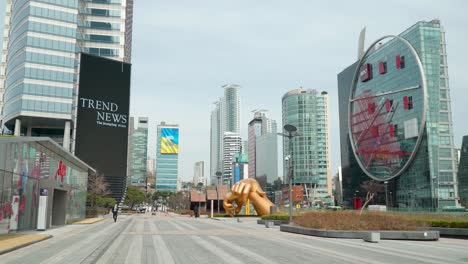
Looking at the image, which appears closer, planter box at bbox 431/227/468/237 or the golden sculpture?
planter box at bbox 431/227/468/237

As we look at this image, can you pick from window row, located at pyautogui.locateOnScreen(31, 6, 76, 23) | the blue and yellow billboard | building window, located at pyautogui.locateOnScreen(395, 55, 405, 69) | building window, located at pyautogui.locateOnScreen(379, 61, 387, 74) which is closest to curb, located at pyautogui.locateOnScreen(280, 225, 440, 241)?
window row, located at pyautogui.locateOnScreen(31, 6, 76, 23)

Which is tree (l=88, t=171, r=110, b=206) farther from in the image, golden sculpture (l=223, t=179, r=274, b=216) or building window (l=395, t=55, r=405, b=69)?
building window (l=395, t=55, r=405, b=69)

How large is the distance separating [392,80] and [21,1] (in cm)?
8258

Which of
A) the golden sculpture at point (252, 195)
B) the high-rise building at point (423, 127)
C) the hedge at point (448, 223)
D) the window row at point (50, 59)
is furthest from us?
the high-rise building at point (423, 127)

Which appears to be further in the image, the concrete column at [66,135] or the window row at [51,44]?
the concrete column at [66,135]

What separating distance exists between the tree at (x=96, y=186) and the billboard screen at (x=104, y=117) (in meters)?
2.37

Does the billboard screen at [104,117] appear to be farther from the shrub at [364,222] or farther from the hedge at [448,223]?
the hedge at [448,223]

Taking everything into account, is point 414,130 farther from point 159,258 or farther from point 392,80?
point 159,258

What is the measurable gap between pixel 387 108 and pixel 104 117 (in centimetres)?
6481

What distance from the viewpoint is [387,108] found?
102 m

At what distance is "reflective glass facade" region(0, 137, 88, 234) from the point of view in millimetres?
23672

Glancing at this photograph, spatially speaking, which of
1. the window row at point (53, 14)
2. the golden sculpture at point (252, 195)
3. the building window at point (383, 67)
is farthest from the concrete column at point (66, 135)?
the building window at point (383, 67)

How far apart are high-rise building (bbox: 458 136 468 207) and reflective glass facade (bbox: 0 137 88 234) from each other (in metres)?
74.6

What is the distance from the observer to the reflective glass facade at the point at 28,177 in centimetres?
2367
